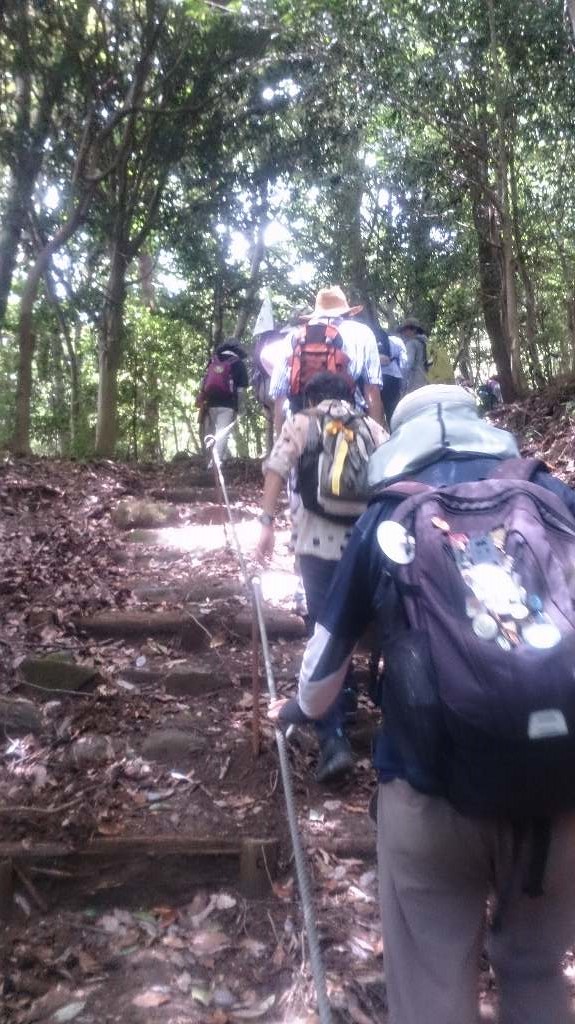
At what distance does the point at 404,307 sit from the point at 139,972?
56.9ft

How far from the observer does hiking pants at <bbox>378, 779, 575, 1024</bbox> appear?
1.96 m

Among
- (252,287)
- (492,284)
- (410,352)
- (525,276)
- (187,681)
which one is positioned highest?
(252,287)

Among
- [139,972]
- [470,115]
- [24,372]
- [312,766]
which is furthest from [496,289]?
[139,972]

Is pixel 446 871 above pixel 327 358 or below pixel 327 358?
below

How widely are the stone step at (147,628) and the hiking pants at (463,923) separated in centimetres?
378

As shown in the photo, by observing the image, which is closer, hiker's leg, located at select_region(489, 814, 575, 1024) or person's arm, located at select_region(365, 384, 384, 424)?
hiker's leg, located at select_region(489, 814, 575, 1024)

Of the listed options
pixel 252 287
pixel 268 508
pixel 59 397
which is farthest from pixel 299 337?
pixel 59 397

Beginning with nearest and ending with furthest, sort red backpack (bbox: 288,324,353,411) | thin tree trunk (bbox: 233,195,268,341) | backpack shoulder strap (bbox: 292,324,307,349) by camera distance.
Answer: red backpack (bbox: 288,324,353,411) → backpack shoulder strap (bbox: 292,324,307,349) → thin tree trunk (bbox: 233,195,268,341)

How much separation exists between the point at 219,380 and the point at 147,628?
266 inches

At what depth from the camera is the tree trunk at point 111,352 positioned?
14.1 m

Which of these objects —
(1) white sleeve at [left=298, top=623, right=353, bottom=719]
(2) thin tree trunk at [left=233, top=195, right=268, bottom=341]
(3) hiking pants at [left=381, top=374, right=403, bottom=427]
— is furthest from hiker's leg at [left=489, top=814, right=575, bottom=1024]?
(2) thin tree trunk at [left=233, top=195, right=268, bottom=341]

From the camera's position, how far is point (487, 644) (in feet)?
5.88

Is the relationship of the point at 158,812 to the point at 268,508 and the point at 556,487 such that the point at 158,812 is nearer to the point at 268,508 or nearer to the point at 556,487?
the point at 268,508

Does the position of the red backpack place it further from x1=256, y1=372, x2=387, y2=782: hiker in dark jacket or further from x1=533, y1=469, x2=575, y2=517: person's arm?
x1=533, y1=469, x2=575, y2=517: person's arm
